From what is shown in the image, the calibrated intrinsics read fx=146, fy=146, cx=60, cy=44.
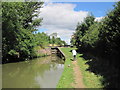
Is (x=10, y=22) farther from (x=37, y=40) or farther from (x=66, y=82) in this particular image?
(x=66, y=82)

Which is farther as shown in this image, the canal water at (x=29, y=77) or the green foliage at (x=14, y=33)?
the green foliage at (x=14, y=33)

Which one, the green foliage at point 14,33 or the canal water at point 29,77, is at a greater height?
the green foliage at point 14,33

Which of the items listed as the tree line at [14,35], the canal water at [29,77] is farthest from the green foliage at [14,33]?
the canal water at [29,77]

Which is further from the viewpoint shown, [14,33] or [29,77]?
[14,33]

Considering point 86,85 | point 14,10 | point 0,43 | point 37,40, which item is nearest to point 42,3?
point 37,40

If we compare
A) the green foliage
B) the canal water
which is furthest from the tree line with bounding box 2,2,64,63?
the canal water

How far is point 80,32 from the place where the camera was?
23141 millimetres

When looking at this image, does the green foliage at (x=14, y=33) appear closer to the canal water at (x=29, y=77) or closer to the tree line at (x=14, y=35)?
the tree line at (x=14, y=35)

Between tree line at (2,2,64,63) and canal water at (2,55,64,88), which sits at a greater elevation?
tree line at (2,2,64,63)

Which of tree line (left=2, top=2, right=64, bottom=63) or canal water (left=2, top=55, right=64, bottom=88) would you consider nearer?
canal water (left=2, top=55, right=64, bottom=88)

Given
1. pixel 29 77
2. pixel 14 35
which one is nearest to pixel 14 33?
pixel 14 35

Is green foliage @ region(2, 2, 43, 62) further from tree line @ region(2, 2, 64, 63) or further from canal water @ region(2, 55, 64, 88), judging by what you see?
canal water @ region(2, 55, 64, 88)

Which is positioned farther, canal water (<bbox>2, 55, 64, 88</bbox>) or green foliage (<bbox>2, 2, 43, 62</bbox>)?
green foliage (<bbox>2, 2, 43, 62</bbox>)

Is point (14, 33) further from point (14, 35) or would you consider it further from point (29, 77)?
point (29, 77)
